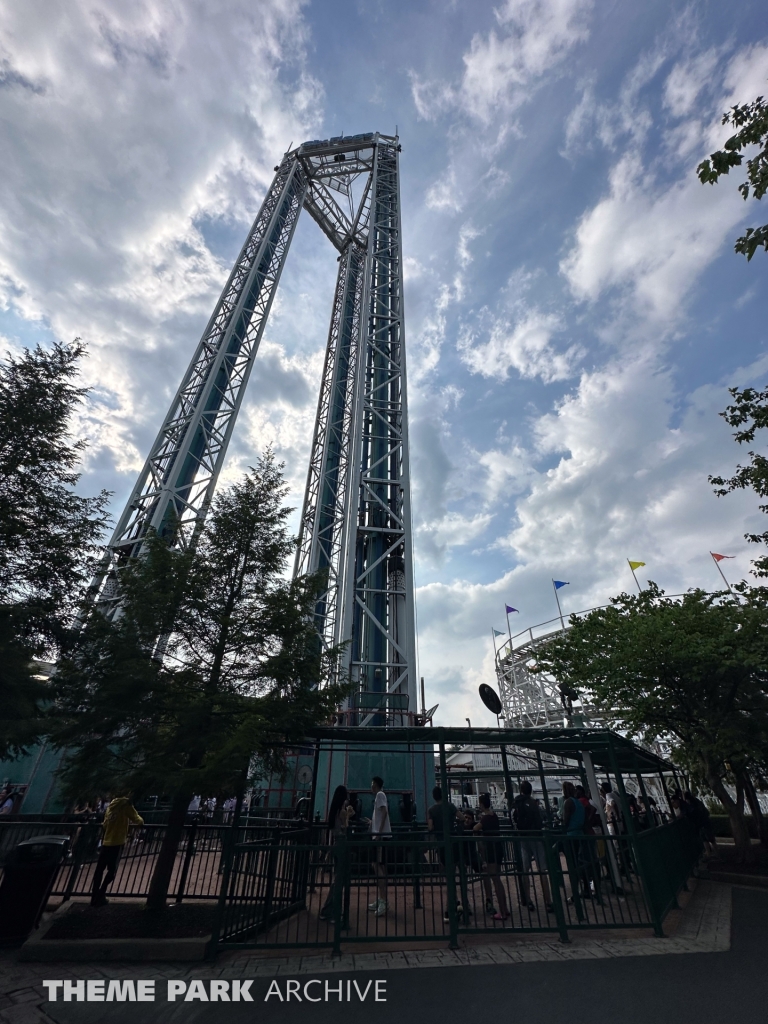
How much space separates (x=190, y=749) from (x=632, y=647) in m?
11.3

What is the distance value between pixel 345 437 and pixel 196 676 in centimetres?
2422

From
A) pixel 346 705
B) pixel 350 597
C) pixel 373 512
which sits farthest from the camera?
pixel 373 512

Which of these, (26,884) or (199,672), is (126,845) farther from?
(199,672)

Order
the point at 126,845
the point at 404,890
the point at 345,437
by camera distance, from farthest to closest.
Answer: the point at 345,437, the point at 126,845, the point at 404,890

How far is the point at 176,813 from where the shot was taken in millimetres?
6891

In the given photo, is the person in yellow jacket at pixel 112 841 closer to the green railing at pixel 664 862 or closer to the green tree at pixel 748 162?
the green railing at pixel 664 862

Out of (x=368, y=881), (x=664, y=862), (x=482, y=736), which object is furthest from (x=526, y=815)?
(x=368, y=881)

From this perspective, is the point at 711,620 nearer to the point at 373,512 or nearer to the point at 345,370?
the point at 373,512

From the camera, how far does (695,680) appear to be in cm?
1264

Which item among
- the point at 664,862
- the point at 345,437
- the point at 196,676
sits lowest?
the point at 664,862

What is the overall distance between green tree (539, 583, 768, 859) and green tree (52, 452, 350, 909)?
909 cm

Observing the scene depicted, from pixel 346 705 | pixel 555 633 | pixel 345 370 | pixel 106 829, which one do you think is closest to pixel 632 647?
pixel 346 705

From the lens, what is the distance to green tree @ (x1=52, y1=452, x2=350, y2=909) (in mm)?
6418

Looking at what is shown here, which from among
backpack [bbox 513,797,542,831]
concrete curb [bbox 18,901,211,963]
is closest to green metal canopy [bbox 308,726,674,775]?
backpack [bbox 513,797,542,831]
